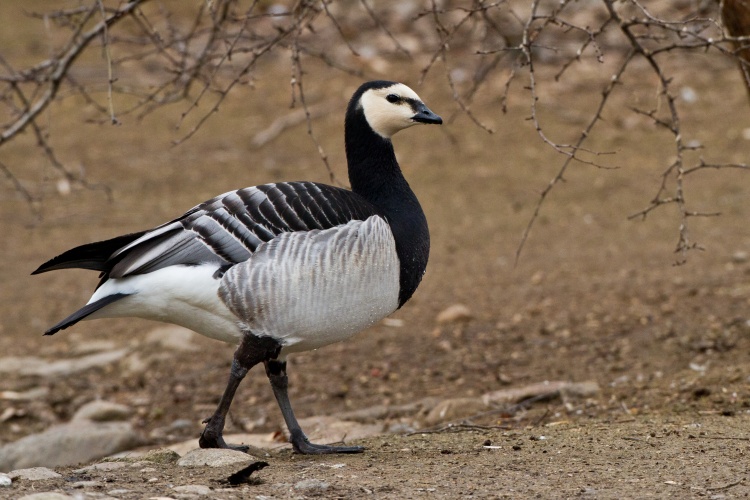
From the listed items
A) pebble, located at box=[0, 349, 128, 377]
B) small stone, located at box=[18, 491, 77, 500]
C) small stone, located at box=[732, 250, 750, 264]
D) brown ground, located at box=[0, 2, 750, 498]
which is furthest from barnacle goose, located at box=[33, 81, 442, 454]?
small stone, located at box=[732, 250, 750, 264]

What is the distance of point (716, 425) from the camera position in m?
5.38

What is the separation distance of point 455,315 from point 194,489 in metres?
5.14

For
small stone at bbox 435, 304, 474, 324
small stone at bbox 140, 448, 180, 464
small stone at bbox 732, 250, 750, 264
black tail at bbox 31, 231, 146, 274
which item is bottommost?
small stone at bbox 140, 448, 180, 464

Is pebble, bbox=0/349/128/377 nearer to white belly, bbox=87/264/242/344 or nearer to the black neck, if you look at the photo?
white belly, bbox=87/264/242/344

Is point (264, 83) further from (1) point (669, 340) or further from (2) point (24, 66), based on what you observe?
(1) point (669, 340)

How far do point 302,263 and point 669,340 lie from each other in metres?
4.06

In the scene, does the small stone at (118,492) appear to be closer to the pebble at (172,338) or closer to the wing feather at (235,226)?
the wing feather at (235,226)

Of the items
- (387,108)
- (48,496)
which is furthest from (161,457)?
(387,108)

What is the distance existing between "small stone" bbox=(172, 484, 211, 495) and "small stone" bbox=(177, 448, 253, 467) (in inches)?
23.1

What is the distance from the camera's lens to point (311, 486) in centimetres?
420

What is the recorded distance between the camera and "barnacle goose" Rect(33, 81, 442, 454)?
480 centimetres

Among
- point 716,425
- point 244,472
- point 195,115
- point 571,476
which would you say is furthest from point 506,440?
point 195,115

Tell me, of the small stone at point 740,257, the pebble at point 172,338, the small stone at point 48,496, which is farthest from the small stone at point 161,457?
the small stone at point 740,257

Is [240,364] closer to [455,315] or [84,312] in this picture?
[84,312]
